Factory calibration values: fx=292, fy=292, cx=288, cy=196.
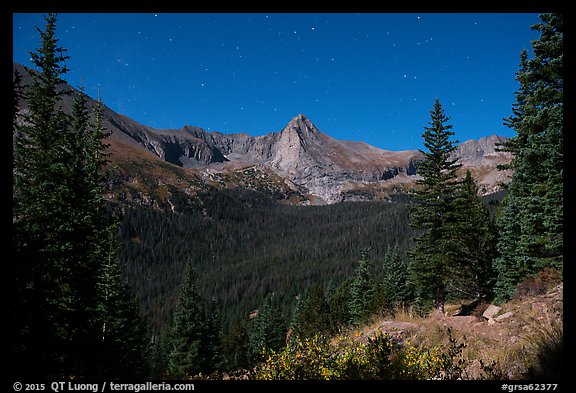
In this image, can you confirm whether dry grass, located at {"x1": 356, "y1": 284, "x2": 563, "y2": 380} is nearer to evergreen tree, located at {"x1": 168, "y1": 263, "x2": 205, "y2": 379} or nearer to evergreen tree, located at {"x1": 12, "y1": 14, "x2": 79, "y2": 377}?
evergreen tree, located at {"x1": 12, "y1": 14, "x2": 79, "y2": 377}

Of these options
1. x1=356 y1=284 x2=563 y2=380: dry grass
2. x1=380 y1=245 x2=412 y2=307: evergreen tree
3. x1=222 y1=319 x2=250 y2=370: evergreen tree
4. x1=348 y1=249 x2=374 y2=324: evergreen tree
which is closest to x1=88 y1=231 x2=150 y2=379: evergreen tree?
x1=356 y1=284 x2=563 y2=380: dry grass

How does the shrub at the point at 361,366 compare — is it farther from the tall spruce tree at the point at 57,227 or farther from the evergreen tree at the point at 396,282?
the evergreen tree at the point at 396,282

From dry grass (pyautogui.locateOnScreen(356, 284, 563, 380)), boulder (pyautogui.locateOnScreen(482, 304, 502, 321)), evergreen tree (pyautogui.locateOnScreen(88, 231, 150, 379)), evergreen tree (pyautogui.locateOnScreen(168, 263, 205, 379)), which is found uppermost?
dry grass (pyautogui.locateOnScreen(356, 284, 563, 380))

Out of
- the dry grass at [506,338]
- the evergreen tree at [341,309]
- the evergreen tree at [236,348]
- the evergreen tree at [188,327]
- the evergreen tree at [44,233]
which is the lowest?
the evergreen tree at [236,348]

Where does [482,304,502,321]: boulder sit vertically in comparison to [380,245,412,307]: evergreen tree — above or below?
above

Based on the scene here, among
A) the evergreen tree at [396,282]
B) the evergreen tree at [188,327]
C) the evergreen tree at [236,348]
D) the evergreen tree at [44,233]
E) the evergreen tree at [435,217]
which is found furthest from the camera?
the evergreen tree at [236,348]

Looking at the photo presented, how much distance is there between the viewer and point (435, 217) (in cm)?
2078

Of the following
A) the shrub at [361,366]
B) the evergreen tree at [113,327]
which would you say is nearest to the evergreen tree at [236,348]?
the evergreen tree at [113,327]

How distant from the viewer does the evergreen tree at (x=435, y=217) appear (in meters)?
19.8

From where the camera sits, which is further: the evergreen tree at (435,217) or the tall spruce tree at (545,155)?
the evergreen tree at (435,217)

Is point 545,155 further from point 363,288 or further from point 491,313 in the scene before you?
point 363,288

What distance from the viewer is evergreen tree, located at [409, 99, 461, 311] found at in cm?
1978

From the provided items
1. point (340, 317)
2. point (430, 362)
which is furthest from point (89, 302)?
point (340, 317)

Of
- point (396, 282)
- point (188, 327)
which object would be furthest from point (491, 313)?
point (396, 282)
